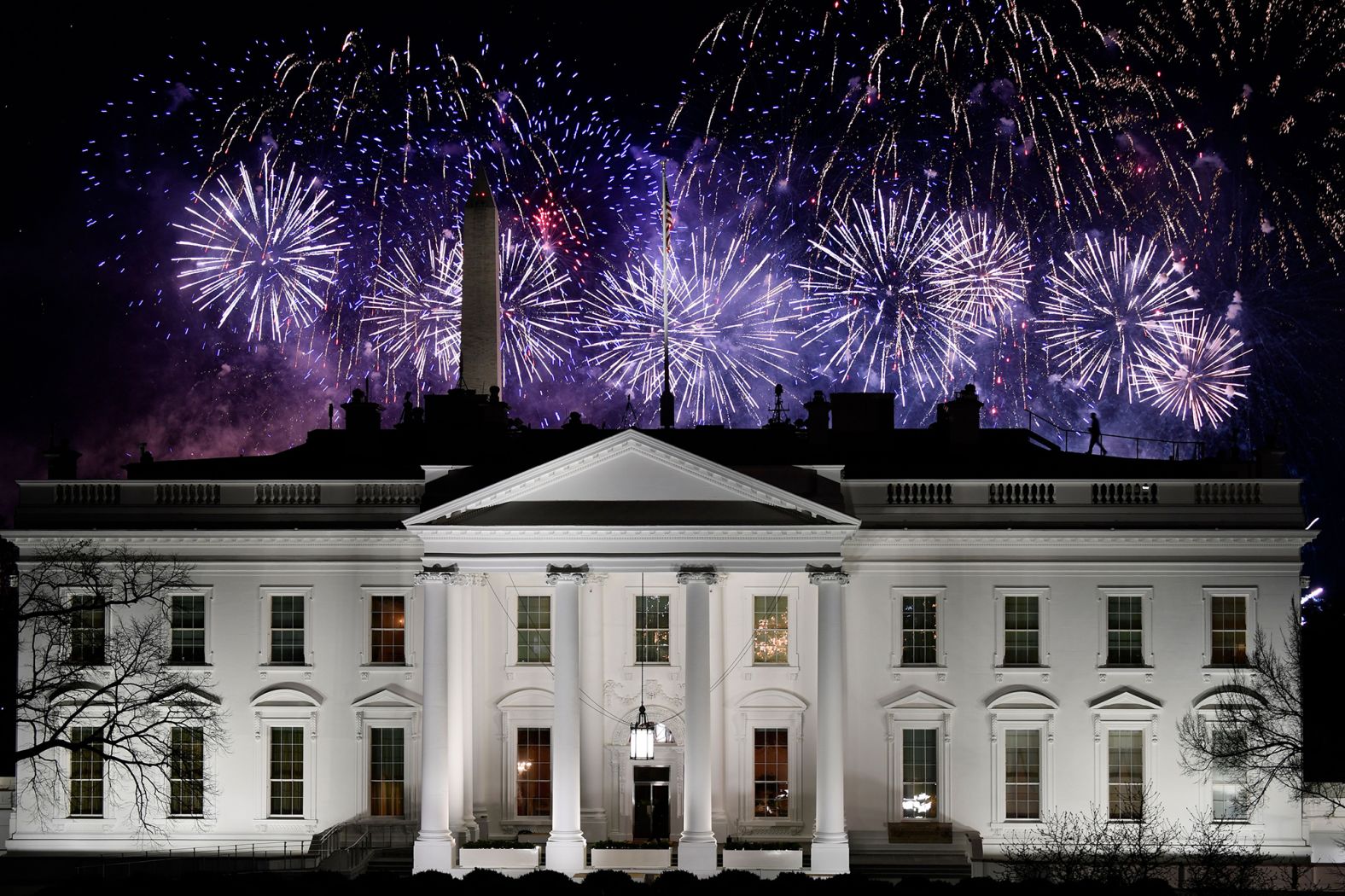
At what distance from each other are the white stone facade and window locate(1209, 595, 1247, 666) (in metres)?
0.20

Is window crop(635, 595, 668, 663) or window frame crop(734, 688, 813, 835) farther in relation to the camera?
window crop(635, 595, 668, 663)

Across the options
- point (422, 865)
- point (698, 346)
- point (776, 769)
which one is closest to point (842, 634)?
point (776, 769)

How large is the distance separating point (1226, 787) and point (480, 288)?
3492 centimetres

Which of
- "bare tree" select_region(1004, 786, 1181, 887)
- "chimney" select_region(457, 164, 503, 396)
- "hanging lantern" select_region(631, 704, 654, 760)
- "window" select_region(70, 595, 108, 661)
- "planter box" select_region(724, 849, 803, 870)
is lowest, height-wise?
"planter box" select_region(724, 849, 803, 870)

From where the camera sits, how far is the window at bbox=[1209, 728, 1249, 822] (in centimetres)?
5047

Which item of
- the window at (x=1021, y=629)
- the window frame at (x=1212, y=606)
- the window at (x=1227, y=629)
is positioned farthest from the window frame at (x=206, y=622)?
the window at (x=1227, y=629)

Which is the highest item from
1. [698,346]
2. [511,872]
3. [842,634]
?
[698,346]

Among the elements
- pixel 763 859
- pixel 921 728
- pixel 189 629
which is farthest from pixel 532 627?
pixel 921 728

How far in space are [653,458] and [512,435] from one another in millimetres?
9668

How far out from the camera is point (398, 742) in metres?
52.8

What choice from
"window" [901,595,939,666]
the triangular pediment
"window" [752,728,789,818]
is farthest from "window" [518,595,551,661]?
"window" [901,595,939,666]

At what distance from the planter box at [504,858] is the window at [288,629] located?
331 inches

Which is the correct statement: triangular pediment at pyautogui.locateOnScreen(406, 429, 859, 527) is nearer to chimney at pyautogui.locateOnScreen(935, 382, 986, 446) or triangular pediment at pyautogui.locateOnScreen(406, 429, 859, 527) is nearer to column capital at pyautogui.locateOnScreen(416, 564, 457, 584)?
column capital at pyautogui.locateOnScreen(416, 564, 457, 584)

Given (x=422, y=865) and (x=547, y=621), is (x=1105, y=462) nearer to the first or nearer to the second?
(x=547, y=621)
